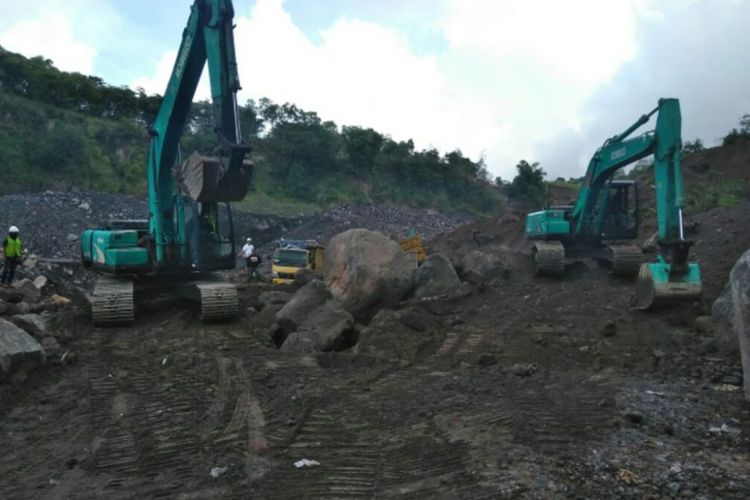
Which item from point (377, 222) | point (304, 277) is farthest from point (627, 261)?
point (377, 222)

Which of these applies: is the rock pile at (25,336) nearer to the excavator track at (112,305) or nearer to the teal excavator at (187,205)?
the excavator track at (112,305)

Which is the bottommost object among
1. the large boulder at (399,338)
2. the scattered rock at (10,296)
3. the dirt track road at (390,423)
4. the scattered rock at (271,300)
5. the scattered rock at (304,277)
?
the dirt track road at (390,423)

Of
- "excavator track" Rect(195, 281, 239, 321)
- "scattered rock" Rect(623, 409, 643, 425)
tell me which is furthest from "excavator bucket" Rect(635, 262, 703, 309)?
"excavator track" Rect(195, 281, 239, 321)

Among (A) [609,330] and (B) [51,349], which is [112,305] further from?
(A) [609,330]

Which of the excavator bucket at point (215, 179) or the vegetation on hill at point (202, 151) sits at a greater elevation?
the vegetation on hill at point (202, 151)

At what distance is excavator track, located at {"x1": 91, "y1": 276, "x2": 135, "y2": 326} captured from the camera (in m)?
10.6

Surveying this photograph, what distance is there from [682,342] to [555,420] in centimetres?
398

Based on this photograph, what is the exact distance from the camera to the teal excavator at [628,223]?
10039 mm

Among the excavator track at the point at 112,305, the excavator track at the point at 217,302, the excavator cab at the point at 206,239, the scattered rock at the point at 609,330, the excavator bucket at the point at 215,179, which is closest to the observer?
the scattered rock at the point at 609,330

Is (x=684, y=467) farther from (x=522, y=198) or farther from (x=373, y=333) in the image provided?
(x=522, y=198)

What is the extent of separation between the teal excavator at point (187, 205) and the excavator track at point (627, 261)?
8.46m

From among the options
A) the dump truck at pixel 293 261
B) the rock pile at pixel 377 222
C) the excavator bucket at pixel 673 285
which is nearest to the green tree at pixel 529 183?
the rock pile at pixel 377 222

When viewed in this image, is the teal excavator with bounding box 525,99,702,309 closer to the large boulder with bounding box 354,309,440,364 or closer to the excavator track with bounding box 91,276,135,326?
the large boulder with bounding box 354,309,440,364

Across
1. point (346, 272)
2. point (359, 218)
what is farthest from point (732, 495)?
point (359, 218)
